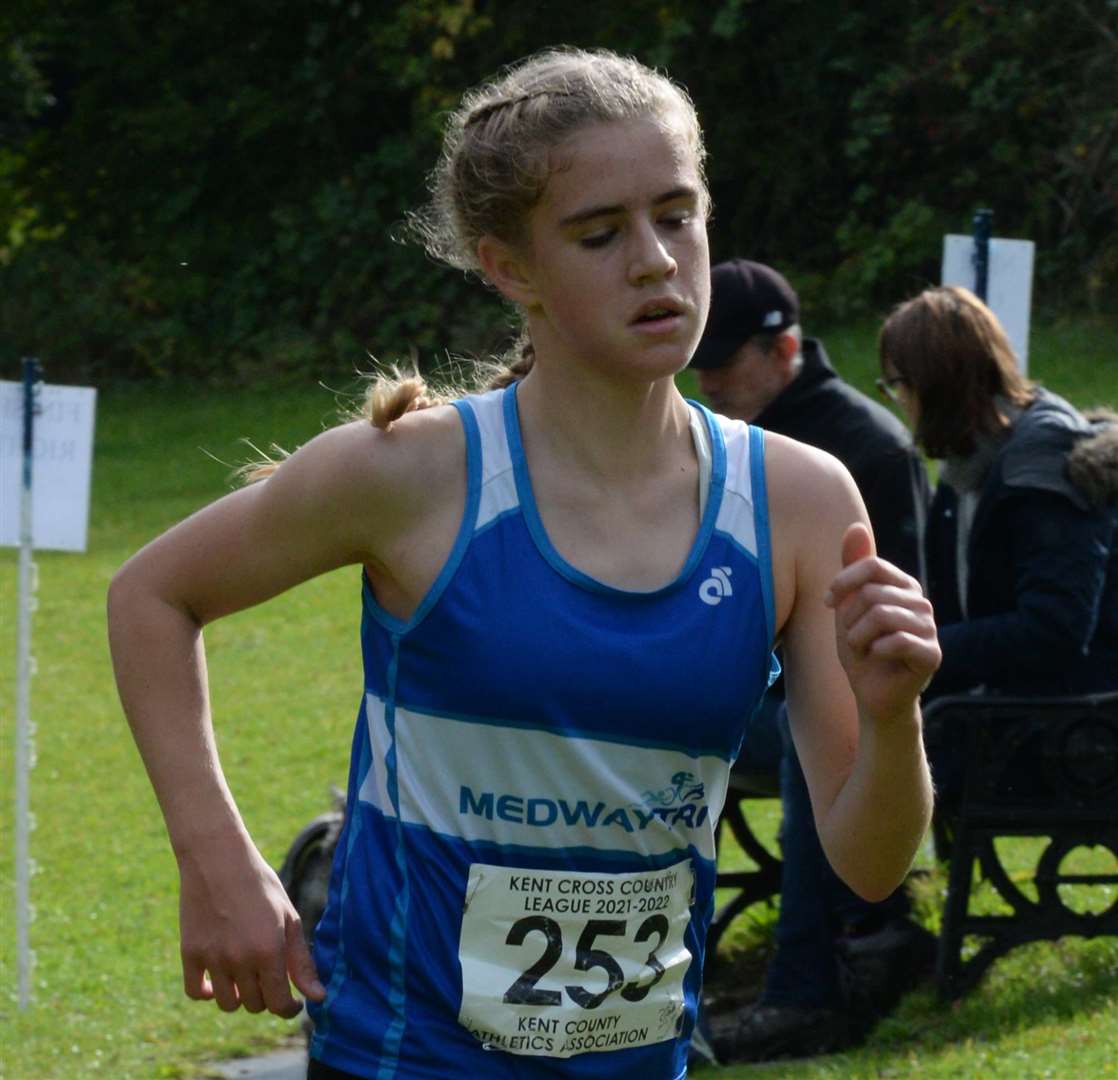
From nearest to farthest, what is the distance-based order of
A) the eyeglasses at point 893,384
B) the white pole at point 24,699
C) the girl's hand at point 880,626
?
the girl's hand at point 880,626, the eyeglasses at point 893,384, the white pole at point 24,699

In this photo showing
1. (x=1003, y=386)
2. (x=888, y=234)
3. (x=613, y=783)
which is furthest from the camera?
(x=888, y=234)

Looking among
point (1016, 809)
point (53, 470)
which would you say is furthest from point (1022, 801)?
point (53, 470)

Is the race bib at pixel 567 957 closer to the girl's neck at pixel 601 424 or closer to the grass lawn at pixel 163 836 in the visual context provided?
the girl's neck at pixel 601 424

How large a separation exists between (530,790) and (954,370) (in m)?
3.53

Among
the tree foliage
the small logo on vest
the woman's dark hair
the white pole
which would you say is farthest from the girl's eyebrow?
the tree foliage

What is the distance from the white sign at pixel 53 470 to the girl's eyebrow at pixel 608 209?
467cm

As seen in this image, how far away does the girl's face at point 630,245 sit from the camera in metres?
2.33

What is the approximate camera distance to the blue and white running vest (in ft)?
7.55

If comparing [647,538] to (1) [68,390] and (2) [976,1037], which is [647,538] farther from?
(1) [68,390]

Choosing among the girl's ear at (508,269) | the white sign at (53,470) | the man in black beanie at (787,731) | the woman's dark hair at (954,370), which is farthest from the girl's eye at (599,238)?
the white sign at (53,470)

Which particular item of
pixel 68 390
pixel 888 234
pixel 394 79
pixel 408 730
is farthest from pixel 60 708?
pixel 394 79

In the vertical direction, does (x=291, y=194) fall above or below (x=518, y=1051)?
above

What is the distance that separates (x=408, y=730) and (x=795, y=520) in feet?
1.67

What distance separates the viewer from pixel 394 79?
24266 millimetres
